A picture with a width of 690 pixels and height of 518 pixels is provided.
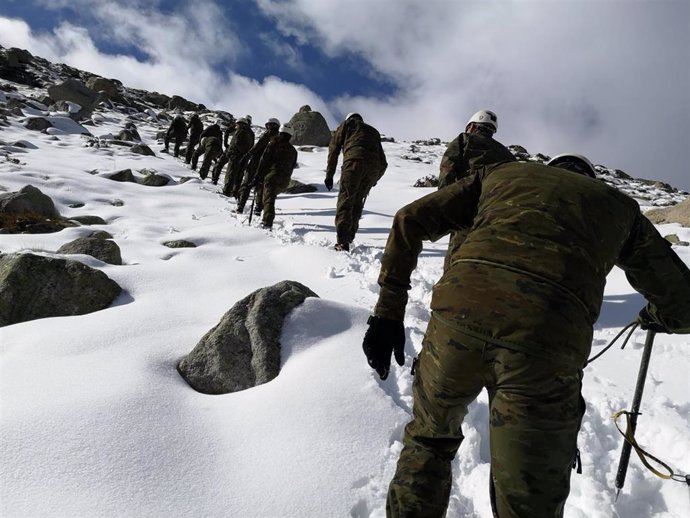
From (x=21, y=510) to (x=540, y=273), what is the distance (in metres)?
2.20

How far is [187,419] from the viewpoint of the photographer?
2.40 m

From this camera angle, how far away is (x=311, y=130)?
1179 inches

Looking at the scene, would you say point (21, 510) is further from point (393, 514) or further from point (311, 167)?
point (311, 167)

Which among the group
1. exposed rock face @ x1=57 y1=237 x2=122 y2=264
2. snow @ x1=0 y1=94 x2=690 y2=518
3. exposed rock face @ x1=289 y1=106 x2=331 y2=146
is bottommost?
exposed rock face @ x1=57 y1=237 x2=122 y2=264

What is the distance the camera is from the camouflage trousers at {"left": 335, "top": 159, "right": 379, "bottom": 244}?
6398mm

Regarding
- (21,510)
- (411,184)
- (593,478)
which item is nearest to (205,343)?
(21,510)

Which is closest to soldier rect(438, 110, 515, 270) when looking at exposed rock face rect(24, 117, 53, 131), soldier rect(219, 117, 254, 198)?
soldier rect(219, 117, 254, 198)

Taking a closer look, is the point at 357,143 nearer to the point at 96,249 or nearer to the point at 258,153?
the point at 258,153

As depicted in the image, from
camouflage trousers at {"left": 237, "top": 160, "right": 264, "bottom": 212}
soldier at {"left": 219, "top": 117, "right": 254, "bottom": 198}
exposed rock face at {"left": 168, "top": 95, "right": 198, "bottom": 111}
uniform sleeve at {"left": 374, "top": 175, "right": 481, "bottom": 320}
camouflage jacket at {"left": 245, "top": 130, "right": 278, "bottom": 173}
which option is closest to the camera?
uniform sleeve at {"left": 374, "top": 175, "right": 481, "bottom": 320}

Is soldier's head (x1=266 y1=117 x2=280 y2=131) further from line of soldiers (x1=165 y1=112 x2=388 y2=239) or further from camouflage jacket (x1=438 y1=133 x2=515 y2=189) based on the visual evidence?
camouflage jacket (x1=438 y1=133 x2=515 y2=189)

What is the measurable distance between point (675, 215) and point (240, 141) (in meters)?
10.3

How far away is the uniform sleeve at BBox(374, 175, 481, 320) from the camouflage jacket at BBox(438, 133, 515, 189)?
7.20 feet

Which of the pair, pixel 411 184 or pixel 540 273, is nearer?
pixel 540 273

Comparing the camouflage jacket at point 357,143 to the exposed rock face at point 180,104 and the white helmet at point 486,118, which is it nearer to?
the white helmet at point 486,118
